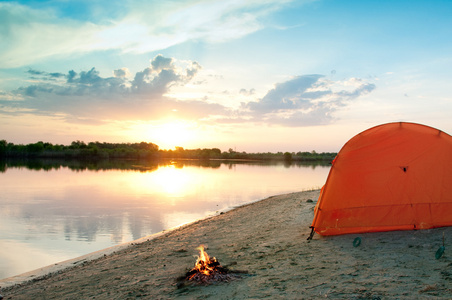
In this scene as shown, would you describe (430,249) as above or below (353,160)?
below

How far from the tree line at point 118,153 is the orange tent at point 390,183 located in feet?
375

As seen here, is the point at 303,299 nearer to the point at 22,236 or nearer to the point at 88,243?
the point at 88,243

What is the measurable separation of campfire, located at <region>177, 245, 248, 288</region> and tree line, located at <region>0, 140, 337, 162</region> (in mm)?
117408

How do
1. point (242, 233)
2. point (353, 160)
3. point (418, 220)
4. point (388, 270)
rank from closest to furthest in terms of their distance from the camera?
point (388, 270) < point (418, 220) < point (353, 160) < point (242, 233)

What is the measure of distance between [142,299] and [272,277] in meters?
2.25

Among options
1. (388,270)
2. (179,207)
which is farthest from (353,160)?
(179,207)

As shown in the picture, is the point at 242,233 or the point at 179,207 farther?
the point at 179,207

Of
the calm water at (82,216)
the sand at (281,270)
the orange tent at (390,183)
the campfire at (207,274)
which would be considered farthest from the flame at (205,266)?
the calm water at (82,216)

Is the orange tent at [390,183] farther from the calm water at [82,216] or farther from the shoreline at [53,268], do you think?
the calm water at [82,216]

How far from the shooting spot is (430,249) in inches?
248

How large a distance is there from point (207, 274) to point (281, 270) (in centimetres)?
138

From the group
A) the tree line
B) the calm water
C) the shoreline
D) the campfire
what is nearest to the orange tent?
the campfire

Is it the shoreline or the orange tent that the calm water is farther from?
the orange tent

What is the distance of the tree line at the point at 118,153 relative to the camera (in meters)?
117
